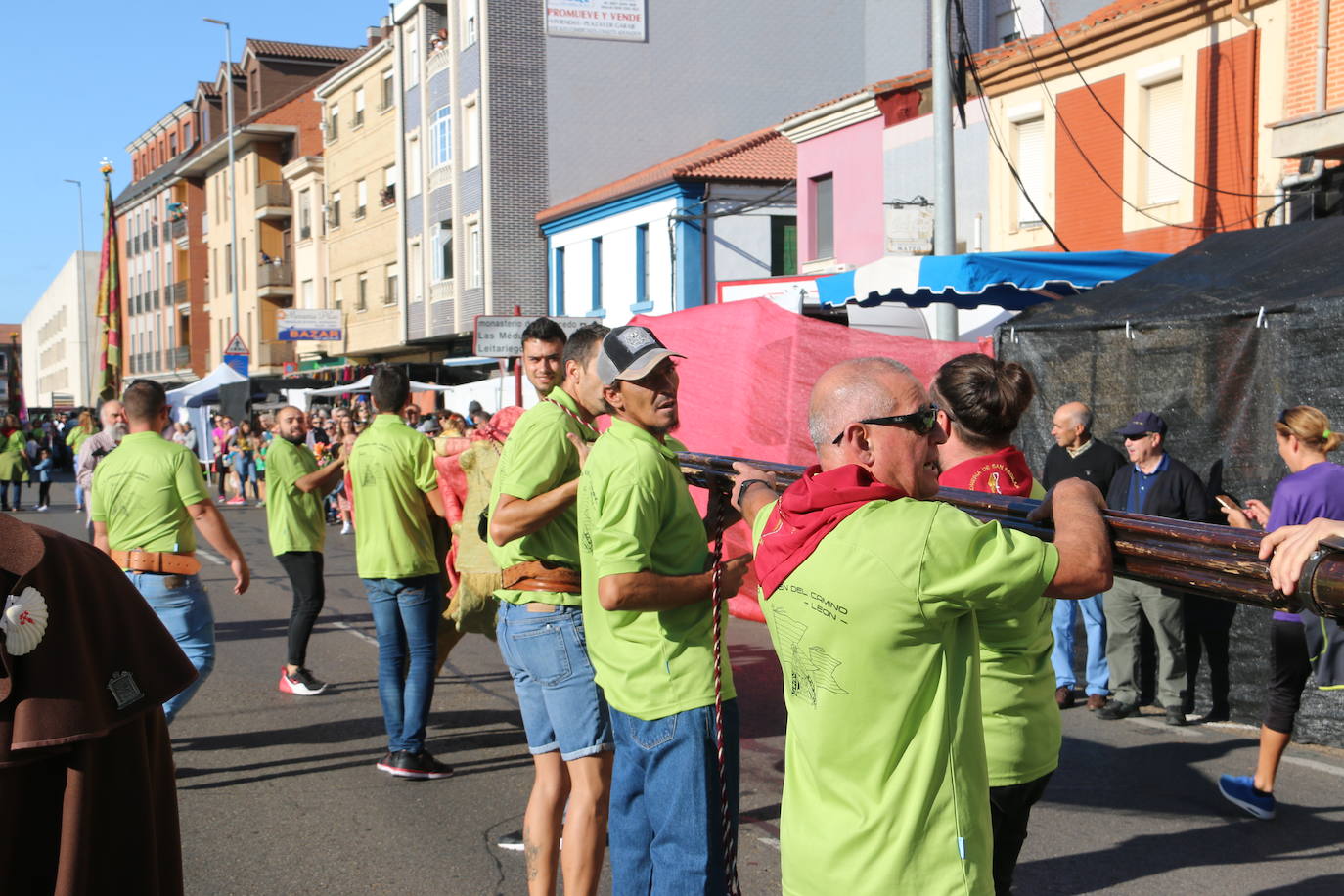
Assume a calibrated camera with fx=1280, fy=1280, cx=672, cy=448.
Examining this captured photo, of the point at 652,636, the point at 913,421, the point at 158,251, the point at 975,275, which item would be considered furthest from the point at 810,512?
the point at 158,251

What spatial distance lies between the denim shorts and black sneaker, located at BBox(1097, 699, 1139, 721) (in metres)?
4.75

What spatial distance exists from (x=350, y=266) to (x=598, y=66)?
14539 mm

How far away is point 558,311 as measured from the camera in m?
34.6

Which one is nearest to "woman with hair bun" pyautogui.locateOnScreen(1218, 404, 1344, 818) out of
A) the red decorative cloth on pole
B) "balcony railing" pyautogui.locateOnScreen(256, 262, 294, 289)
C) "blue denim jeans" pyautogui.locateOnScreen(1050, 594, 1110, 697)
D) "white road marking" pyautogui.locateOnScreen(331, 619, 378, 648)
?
"blue denim jeans" pyautogui.locateOnScreen(1050, 594, 1110, 697)

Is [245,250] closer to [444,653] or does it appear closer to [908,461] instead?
[444,653]

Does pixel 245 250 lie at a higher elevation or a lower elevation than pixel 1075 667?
higher

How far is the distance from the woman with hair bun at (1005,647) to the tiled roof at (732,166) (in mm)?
25123

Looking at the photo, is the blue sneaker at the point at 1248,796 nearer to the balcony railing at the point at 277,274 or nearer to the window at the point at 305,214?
the window at the point at 305,214

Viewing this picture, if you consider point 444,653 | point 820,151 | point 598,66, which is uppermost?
point 598,66

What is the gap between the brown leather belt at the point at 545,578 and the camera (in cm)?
428

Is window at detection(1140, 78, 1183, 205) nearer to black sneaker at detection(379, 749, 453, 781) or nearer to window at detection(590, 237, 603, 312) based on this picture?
black sneaker at detection(379, 749, 453, 781)

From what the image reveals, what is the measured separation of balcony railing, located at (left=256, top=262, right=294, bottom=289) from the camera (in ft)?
169

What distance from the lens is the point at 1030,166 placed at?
18.2 meters

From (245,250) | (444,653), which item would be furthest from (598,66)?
(444,653)
